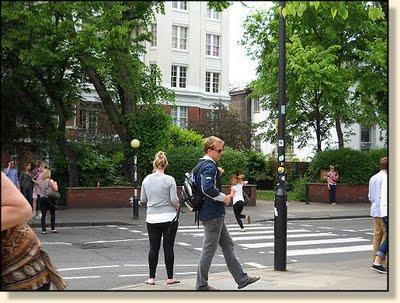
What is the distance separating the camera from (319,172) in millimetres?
6668

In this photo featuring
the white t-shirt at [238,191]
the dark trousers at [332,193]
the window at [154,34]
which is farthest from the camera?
the dark trousers at [332,193]

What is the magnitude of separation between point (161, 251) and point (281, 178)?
421 cm

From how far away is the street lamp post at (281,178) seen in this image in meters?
6.79

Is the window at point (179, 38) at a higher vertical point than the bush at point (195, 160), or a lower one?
higher

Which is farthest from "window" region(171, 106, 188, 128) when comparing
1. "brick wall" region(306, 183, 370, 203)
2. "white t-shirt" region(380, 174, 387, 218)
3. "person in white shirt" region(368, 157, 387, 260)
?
"brick wall" region(306, 183, 370, 203)

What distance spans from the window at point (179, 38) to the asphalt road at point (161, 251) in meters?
2.70

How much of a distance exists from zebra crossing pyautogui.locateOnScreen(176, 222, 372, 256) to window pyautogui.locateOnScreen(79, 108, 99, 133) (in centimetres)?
553

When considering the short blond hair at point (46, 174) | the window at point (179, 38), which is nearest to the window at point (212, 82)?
the window at point (179, 38)

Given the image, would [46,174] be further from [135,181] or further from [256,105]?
[256,105]

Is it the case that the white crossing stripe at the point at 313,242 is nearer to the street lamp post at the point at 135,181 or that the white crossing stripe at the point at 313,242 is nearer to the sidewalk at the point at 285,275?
the sidewalk at the point at 285,275

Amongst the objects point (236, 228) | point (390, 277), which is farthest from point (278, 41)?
point (236, 228)

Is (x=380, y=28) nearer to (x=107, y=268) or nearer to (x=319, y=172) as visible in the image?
(x=319, y=172)

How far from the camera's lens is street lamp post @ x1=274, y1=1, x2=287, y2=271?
6.79 metres

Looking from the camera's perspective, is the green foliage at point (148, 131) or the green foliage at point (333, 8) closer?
the green foliage at point (333, 8)
